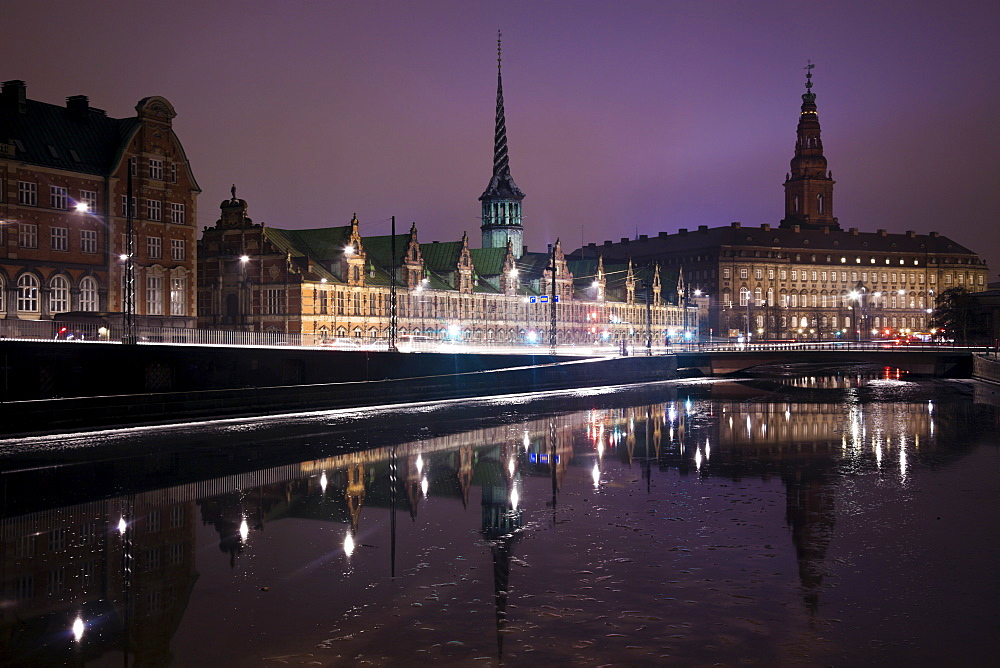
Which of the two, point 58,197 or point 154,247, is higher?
point 58,197

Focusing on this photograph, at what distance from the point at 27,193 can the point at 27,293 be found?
6397mm

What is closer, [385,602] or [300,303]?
[385,602]

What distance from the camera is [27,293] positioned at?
6191cm

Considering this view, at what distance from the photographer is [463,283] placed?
117 meters

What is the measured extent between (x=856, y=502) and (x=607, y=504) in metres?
6.74

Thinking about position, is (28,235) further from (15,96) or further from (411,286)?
(411,286)

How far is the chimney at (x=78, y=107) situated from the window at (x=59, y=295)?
12.6 metres

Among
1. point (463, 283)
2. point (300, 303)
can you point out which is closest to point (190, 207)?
point (300, 303)

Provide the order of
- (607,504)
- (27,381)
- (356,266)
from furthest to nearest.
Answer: (356,266), (27,381), (607,504)

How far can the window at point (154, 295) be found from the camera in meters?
71.1

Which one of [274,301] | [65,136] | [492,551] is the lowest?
[492,551]

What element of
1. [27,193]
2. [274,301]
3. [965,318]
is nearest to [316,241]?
[274,301]

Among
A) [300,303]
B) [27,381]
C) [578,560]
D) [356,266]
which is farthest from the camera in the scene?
[356,266]

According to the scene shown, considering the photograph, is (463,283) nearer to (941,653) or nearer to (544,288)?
(544,288)
